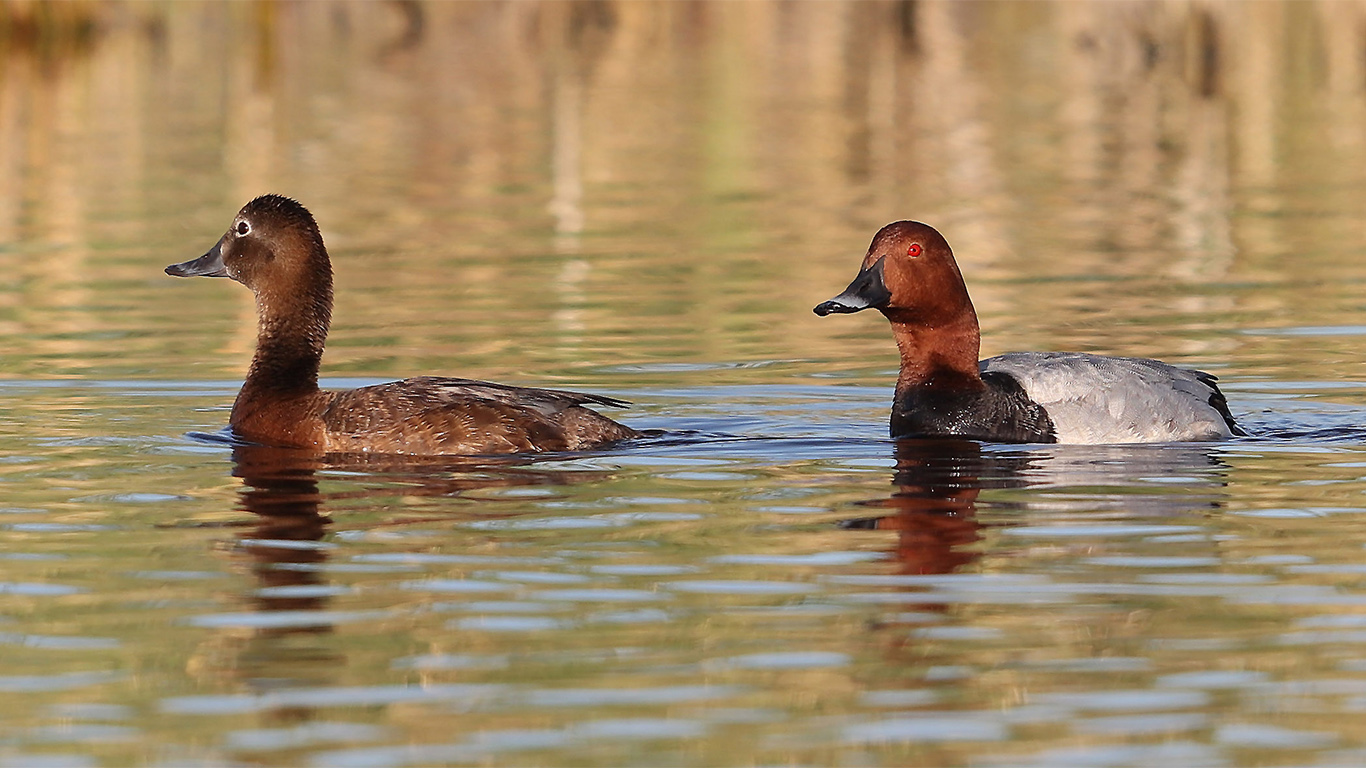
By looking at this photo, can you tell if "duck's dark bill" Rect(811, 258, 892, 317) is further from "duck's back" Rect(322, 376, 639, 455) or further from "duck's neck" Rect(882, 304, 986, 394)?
"duck's back" Rect(322, 376, 639, 455)

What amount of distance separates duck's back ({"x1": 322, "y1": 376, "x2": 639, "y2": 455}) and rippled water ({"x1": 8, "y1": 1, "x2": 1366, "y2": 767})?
32 cm

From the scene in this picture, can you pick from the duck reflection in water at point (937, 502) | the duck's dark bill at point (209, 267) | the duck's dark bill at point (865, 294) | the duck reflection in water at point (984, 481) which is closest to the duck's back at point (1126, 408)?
the duck reflection in water at point (984, 481)

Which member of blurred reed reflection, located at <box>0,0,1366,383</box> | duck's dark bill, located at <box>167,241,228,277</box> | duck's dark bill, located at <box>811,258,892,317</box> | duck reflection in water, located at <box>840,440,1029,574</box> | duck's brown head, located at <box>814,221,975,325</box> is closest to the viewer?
duck reflection in water, located at <box>840,440,1029,574</box>

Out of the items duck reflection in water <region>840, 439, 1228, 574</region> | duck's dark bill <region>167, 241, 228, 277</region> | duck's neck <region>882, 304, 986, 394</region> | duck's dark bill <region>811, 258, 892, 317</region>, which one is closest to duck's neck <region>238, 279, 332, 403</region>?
duck's dark bill <region>167, 241, 228, 277</region>

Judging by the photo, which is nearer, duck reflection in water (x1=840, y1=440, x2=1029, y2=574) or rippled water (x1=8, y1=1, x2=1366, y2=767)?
rippled water (x1=8, y1=1, x2=1366, y2=767)

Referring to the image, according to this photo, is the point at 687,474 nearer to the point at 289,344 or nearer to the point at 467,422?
the point at 467,422

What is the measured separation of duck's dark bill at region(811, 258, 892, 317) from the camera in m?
10.7

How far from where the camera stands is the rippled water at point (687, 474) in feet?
19.6

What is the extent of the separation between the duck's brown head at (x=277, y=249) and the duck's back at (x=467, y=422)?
3.45 feet

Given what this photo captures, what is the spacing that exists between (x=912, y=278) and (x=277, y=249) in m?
3.12

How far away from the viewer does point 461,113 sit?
29.3m

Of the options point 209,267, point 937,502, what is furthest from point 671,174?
point 937,502

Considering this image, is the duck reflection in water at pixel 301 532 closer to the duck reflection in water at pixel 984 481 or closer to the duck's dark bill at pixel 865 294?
the duck reflection in water at pixel 984 481

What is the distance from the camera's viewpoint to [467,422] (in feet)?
33.2
